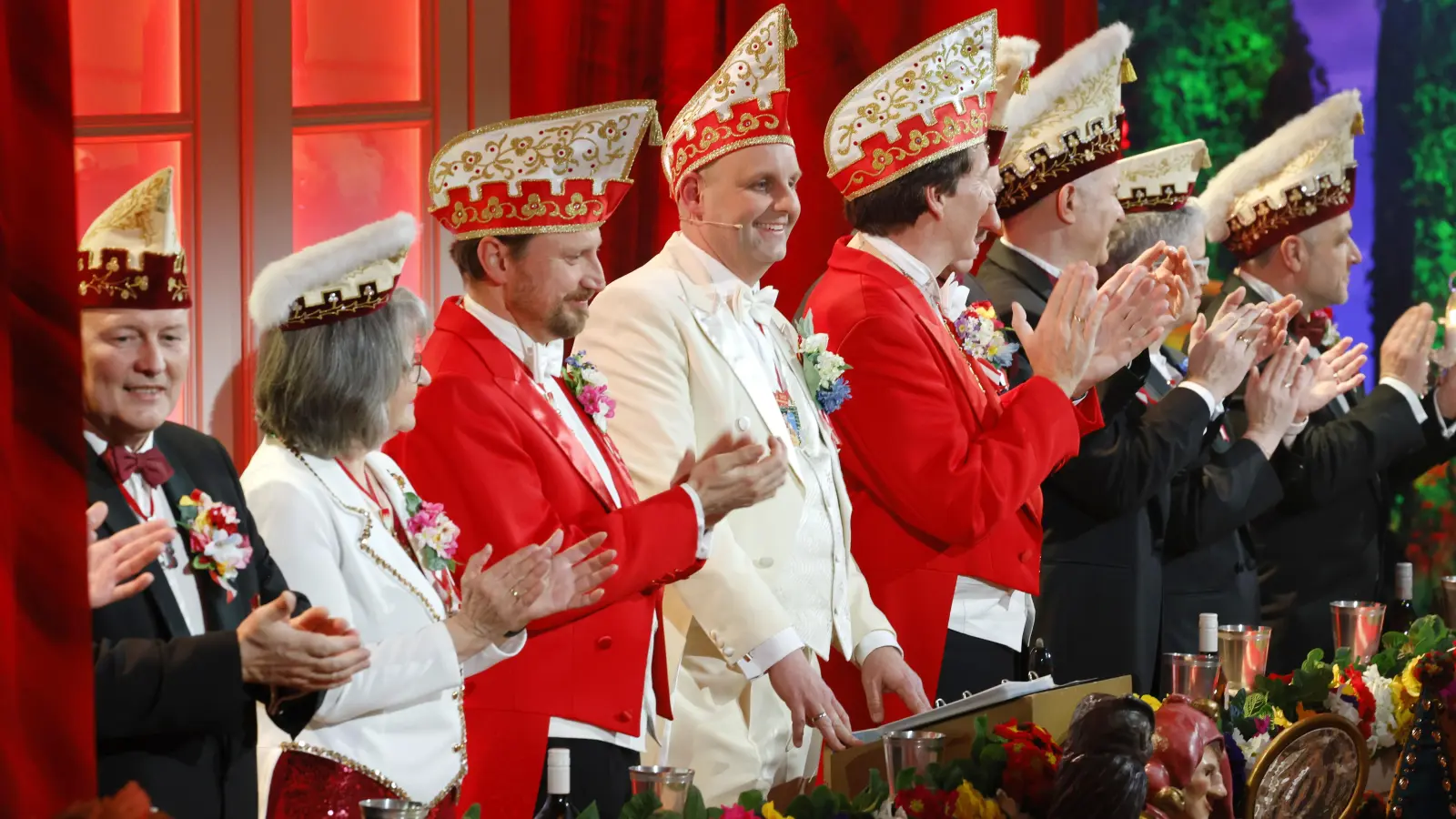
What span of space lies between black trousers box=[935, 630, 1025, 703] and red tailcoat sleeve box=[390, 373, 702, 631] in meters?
0.75

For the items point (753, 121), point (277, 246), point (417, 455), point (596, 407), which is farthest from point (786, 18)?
point (277, 246)

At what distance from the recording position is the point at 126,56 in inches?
208

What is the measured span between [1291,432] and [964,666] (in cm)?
147

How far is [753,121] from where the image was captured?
9.84ft

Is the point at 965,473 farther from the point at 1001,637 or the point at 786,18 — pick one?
the point at 786,18

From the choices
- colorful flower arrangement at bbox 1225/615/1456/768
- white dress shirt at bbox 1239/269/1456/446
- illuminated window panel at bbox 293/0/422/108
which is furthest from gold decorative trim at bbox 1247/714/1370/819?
illuminated window panel at bbox 293/0/422/108

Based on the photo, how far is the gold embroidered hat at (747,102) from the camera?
299 cm

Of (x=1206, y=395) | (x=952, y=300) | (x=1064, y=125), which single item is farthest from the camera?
(x=1064, y=125)

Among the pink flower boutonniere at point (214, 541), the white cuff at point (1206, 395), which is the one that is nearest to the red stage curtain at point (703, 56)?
the white cuff at point (1206, 395)

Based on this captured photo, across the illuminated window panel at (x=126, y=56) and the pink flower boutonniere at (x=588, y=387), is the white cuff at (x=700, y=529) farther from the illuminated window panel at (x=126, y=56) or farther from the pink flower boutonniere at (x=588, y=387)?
the illuminated window panel at (x=126, y=56)

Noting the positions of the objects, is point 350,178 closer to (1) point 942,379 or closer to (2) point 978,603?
(1) point 942,379

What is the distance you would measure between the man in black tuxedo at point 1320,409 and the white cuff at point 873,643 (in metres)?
1.59

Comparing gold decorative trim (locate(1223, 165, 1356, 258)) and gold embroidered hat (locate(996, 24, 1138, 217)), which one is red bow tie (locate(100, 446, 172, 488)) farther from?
gold decorative trim (locate(1223, 165, 1356, 258))

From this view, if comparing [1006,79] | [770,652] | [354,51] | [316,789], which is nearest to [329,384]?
[316,789]
